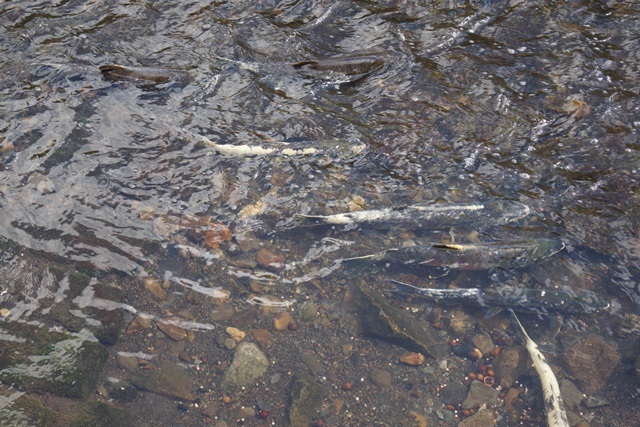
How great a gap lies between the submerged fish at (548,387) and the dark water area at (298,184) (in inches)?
4.2

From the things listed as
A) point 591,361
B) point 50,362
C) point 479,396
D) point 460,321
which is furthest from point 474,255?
point 50,362

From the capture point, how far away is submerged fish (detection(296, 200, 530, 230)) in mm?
5945

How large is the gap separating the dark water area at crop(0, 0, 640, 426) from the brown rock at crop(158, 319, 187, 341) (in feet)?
0.19

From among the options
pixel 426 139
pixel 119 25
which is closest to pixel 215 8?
pixel 119 25

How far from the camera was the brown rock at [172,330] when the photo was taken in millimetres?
5430

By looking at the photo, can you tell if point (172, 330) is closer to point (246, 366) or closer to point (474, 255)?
point (246, 366)

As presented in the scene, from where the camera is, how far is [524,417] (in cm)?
541

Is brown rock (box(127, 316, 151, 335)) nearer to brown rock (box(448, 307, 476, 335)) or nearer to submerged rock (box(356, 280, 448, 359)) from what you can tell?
submerged rock (box(356, 280, 448, 359))

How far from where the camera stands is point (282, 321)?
568cm

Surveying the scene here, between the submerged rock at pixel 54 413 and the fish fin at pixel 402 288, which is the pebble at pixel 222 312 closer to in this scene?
the submerged rock at pixel 54 413

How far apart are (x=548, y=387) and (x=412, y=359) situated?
147 cm

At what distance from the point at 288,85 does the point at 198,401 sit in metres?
4.05

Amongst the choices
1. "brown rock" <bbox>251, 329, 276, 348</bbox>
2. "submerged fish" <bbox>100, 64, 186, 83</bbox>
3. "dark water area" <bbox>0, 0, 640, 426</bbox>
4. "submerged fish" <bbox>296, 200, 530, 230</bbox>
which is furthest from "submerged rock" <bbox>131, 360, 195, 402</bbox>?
"submerged fish" <bbox>100, 64, 186, 83</bbox>

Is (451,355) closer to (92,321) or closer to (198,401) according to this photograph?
(198,401)
